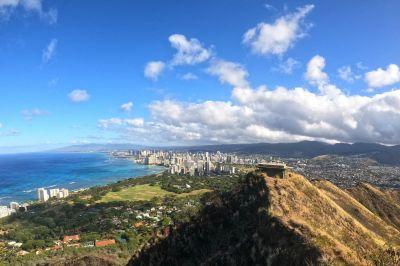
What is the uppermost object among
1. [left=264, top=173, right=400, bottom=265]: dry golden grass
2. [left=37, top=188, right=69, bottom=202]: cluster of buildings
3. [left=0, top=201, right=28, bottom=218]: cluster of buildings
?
[left=264, top=173, right=400, bottom=265]: dry golden grass

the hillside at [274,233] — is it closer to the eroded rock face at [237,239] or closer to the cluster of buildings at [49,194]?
the eroded rock face at [237,239]

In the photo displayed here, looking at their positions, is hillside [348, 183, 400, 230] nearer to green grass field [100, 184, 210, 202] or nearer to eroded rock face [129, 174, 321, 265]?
eroded rock face [129, 174, 321, 265]

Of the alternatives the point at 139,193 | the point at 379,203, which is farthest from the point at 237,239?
the point at 139,193

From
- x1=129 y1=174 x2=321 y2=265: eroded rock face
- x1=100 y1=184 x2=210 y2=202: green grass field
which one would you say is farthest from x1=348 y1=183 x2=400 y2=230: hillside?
x1=100 y1=184 x2=210 y2=202: green grass field

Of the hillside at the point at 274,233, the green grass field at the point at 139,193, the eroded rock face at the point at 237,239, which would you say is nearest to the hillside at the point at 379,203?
the hillside at the point at 274,233

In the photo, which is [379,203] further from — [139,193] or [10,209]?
[10,209]

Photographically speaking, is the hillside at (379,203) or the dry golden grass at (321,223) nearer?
the dry golden grass at (321,223)

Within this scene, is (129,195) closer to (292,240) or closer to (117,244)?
(117,244)

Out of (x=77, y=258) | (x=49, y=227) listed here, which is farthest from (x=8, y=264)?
(x=49, y=227)
